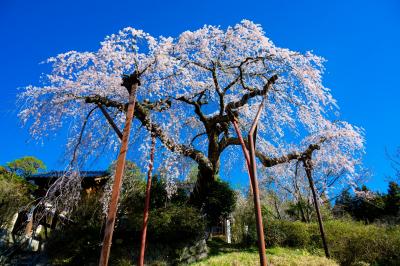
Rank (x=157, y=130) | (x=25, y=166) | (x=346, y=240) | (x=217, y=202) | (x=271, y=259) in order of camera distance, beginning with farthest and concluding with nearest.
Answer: (x=25, y=166)
(x=217, y=202)
(x=346, y=240)
(x=271, y=259)
(x=157, y=130)

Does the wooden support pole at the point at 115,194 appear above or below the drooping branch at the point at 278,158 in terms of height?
below

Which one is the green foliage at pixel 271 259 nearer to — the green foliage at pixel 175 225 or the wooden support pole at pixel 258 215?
Answer: the green foliage at pixel 175 225

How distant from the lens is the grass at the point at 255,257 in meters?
8.60

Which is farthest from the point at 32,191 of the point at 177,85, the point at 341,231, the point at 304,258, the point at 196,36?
the point at 341,231

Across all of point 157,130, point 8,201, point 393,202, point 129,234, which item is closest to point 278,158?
point 157,130

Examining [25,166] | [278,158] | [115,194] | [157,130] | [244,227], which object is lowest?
[115,194]

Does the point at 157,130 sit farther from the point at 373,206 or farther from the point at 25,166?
the point at 25,166

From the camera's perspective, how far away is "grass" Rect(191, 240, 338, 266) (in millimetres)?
8602

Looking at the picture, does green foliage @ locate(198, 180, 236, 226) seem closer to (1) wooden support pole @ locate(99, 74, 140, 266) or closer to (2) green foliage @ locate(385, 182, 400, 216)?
(1) wooden support pole @ locate(99, 74, 140, 266)

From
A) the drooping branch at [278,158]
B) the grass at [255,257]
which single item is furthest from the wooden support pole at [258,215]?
the drooping branch at [278,158]

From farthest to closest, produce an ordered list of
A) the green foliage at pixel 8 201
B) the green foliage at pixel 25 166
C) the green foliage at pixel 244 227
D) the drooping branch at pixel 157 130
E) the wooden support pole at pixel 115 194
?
the green foliage at pixel 25 166
the green foliage at pixel 8 201
the green foliage at pixel 244 227
the drooping branch at pixel 157 130
the wooden support pole at pixel 115 194

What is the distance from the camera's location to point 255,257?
9414 millimetres

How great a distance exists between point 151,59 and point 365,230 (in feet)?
31.2

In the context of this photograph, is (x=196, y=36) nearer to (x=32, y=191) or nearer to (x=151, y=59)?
(x=151, y=59)
